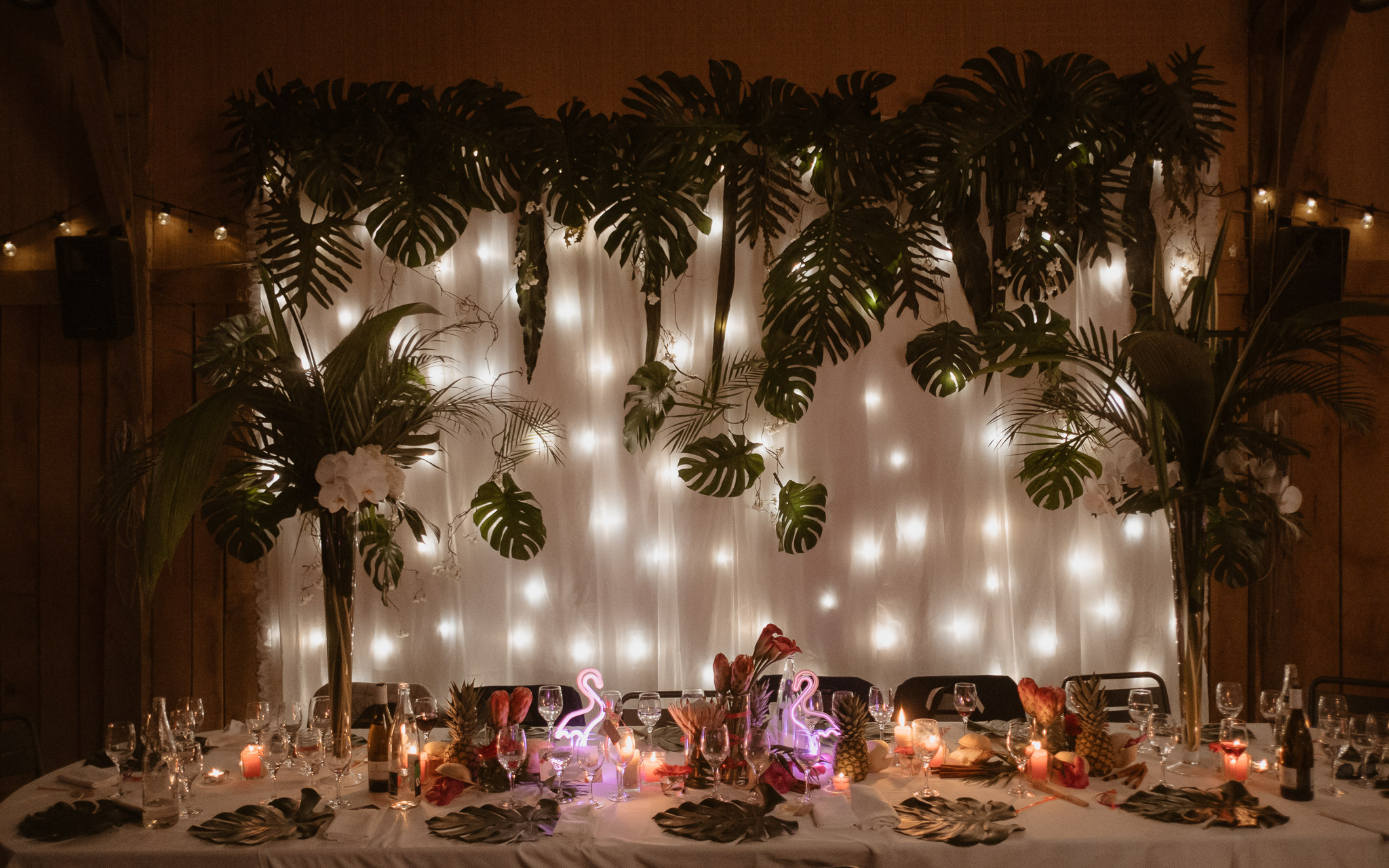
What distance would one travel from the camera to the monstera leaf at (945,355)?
3928mm

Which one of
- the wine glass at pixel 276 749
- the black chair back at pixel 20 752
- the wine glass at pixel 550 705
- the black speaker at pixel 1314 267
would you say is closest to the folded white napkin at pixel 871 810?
the wine glass at pixel 550 705

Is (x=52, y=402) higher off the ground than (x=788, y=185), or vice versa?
(x=788, y=185)

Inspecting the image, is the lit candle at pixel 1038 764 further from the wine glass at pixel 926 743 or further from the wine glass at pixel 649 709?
the wine glass at pixel 649 709

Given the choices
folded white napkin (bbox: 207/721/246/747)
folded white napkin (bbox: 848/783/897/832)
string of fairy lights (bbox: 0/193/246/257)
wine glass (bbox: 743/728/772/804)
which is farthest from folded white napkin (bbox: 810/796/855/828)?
string of fairy lights (bbox: 0/193/246/257)

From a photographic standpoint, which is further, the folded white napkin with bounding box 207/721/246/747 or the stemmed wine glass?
the folded white napkin with bounding box 207/721/246/747

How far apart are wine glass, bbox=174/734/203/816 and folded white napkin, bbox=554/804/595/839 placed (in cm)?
89

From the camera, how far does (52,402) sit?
411 cm

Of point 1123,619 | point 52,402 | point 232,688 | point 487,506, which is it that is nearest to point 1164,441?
point 1123,619

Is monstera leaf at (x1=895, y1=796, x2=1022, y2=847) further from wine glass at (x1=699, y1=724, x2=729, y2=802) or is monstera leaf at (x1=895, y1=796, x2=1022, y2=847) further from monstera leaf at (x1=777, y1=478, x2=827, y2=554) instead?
monstera leaf at (x1=777, y1=478, x2=827, y2=554)

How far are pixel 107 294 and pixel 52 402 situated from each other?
0.59 m

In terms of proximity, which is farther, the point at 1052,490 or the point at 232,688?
the point at 232,688

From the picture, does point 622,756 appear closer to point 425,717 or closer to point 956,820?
point 425,717

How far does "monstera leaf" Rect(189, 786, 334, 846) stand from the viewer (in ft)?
6.83

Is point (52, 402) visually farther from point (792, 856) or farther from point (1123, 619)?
point (1123, 619)
